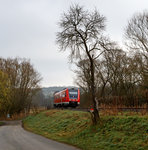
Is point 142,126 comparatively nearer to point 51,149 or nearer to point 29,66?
point 51,149

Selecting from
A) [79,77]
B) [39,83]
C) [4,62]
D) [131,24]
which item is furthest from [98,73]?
[4,62]

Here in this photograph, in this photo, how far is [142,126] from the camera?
394 inches

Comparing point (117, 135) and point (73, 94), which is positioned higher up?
point (73, 94)

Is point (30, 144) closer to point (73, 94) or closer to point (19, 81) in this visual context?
point (73, 94)

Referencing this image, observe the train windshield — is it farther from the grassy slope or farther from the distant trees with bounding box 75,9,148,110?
the grassy slope

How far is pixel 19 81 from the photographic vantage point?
49.7m

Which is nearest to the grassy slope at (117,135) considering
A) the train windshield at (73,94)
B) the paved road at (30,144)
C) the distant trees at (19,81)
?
the paved road at (30,144)

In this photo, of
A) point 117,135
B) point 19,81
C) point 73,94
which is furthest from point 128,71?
point 19,81

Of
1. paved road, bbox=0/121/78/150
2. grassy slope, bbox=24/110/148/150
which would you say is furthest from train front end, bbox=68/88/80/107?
grassy slope, bbox=24/110/148/150

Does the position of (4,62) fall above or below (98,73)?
above

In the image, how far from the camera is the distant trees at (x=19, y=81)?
1890 inches

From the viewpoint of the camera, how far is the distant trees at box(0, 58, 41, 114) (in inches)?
1890

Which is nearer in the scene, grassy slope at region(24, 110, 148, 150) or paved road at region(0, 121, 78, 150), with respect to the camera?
grassy slope at region(24, 110, 148, 150)

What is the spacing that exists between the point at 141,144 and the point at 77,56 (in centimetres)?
860
